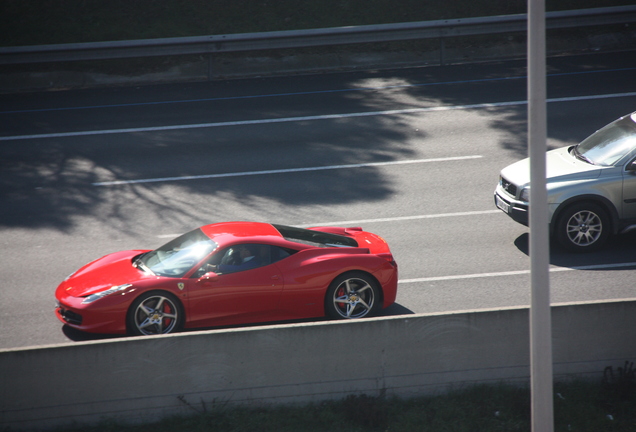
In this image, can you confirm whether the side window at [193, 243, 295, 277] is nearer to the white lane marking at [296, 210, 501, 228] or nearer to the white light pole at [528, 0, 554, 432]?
the white lane marking at [296, 210, 501, 228]

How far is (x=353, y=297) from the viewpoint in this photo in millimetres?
8164

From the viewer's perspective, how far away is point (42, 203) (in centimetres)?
1215

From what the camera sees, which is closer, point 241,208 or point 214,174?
point 241,208

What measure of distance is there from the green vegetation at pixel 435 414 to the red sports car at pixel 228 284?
56.8 inches

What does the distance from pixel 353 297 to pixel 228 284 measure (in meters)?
1.63

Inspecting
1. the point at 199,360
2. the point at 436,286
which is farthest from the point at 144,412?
the point at 436,286

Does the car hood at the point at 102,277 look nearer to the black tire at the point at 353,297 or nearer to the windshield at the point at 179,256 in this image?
the windshield at the point at 179,256

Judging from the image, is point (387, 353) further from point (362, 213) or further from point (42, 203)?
point (42, 203)

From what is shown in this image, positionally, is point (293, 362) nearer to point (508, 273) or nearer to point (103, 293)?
point (103, 293)

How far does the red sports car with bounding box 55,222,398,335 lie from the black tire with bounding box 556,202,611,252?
328cm

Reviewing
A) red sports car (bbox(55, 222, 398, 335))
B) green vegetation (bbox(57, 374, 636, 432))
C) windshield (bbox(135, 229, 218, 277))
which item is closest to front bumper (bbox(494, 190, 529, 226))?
red sports car (bbox(55, 222, 398, 335))

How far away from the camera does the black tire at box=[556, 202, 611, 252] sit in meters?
9.84

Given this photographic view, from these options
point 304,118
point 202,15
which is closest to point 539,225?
point 304,118

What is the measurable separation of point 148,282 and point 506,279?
5048 mm
